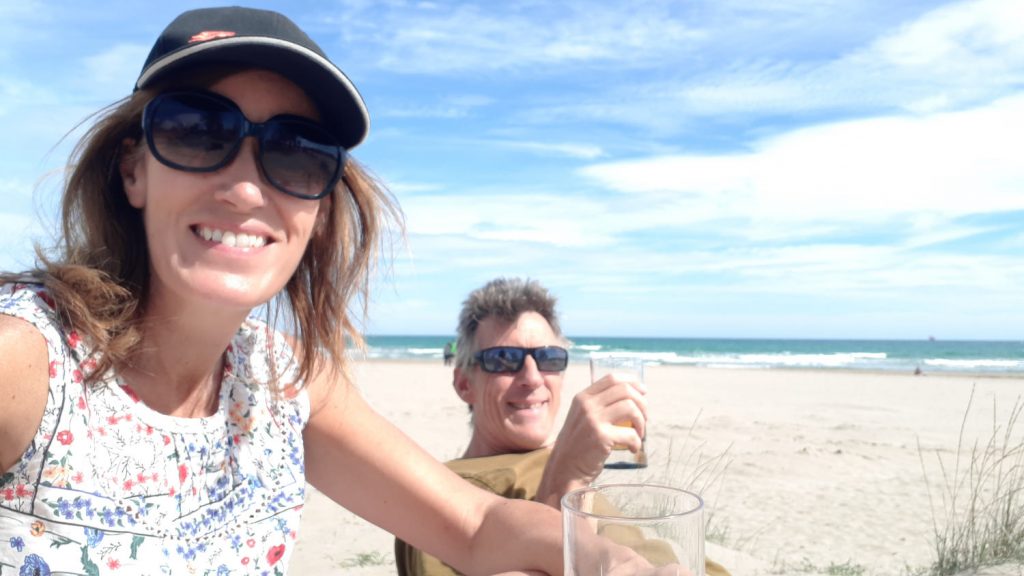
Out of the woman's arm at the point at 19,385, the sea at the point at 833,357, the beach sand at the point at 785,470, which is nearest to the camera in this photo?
the woman's arm at the point at 19,385

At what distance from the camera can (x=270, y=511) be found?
1.76 m

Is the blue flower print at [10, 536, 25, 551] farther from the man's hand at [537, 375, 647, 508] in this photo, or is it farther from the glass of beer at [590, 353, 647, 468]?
the glass of beer at [590, 353, 647, 468]

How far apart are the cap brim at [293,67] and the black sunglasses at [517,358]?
1.51m

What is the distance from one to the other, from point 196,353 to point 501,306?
167 cm

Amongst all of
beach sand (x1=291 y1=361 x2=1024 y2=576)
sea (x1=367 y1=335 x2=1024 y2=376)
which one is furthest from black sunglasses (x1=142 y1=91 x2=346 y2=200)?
sea (x1=367 y1=335 x2=1024 y2=376)

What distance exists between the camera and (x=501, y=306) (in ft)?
10.7

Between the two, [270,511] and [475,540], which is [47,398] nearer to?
[270,511]

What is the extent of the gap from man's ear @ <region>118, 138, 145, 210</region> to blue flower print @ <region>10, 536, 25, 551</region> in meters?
0.72

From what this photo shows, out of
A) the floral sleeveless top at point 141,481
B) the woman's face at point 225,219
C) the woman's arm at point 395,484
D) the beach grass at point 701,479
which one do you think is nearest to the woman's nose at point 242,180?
the woman's face at point 225,219

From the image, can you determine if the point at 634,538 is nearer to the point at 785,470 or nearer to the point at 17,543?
the point at 17,543

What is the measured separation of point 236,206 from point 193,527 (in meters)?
0.68

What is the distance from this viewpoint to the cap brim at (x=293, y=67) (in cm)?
150

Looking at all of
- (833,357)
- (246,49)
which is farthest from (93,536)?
(833,357)

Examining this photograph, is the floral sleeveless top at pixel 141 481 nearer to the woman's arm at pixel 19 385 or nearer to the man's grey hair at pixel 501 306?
the woman's arm at pixel 19 385
